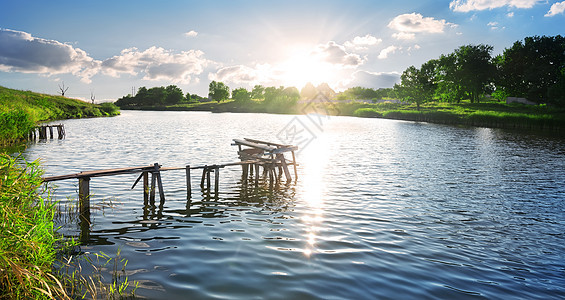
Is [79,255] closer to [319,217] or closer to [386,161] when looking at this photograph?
[319,217]

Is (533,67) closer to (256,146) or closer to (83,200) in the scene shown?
(256,146)

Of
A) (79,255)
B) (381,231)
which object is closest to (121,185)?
(79,255)

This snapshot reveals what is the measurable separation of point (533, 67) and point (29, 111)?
367ft

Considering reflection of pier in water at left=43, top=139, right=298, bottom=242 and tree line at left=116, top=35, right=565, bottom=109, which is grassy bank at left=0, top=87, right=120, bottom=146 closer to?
reflection of pier in water at left=43, top=139, right=298, bottom=242

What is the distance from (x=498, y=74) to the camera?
102875 mm

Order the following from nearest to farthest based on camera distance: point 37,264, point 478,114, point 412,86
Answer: point 37,264, point 478,114, point 412,86

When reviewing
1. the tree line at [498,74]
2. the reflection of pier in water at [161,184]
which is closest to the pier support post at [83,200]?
the reflection of pier in water at [161,184]

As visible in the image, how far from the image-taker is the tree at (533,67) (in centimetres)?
8981

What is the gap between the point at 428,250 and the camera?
10.4m

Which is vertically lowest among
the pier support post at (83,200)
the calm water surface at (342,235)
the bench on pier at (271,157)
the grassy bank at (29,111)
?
the calm water surface at (342,235)

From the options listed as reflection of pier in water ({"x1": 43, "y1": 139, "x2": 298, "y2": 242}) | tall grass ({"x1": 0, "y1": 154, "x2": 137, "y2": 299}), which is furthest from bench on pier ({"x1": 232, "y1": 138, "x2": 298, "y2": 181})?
tall grass ({"x1": 0, "y1": 154, "x2": 137, "y2": 299})

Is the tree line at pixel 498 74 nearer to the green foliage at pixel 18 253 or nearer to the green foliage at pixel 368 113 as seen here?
the green foliage at pixel 368 113

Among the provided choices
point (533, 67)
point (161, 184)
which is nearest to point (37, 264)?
point (161, 184)

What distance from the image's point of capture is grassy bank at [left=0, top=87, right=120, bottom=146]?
1165 inches
